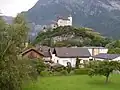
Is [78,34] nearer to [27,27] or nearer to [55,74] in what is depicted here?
[55,74]

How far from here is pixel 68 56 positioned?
2539 inches

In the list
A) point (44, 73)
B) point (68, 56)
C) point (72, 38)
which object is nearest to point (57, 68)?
point (44, 73)

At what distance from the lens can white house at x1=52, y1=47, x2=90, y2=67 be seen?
64.4 m

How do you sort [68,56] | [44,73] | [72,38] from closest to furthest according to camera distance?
1. [44,73]
2. [68,56]
3. [72,38]

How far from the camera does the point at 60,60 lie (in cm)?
6456

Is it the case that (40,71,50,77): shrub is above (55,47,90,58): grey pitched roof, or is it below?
below

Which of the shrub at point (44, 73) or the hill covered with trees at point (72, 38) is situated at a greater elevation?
the hill covered with trees at point (72, 38)

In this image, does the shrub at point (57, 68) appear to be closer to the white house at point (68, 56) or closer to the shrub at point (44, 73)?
the shrub at point (44, 73)

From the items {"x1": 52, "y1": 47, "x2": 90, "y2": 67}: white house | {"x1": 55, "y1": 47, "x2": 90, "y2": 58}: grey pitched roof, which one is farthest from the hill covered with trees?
{"x1": 52, "y1": 47, "x2": 90, "y2": 67}: white house

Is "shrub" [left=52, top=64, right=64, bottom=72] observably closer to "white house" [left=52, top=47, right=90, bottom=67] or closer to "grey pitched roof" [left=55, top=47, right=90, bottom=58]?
"white house" [left=52, top=47, right=90, bottom=67]

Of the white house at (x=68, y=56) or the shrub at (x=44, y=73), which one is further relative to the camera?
the white house at (x=68, y=56)

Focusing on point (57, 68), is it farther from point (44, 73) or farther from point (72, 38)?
point (72, 38)

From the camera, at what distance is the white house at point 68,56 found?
64.4 m

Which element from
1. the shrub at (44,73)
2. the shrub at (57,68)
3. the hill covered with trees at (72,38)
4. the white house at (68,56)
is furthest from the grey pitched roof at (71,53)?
the hill covered with trees at (72,38)
